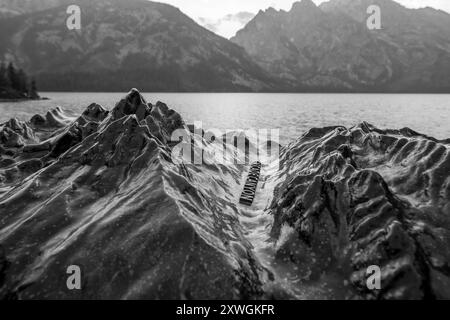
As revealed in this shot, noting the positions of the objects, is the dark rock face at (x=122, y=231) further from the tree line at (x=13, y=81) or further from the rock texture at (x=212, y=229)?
the tree line at (x=13, y=81)

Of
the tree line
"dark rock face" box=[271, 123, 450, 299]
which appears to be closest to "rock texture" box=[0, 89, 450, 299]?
"dark rock face" box=[271, 123, 450, 299]

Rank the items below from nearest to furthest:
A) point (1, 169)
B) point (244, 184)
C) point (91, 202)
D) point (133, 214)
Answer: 1. point (133, 214)
2. point (91, 202)
3. point (1, 169)
4. point (244, 184)

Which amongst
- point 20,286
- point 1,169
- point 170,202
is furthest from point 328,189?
point 1,169

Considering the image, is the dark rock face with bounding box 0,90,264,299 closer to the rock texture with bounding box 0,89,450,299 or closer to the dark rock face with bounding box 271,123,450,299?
the rock texture with bounding box 0,89,450,299

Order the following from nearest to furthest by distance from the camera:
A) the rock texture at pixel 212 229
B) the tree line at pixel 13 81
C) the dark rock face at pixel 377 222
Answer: the rock texture at pixel 212 229
the dark rock face at pixel 377 222
the tree line at pixel 13 81

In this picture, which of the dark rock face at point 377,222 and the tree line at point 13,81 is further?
the tree line at point 13,81

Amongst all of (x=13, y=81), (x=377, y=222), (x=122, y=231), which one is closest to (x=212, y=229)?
(x=122, y=231)

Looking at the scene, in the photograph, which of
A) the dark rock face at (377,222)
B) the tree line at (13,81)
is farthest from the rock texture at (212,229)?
the tree line at (13,81)
